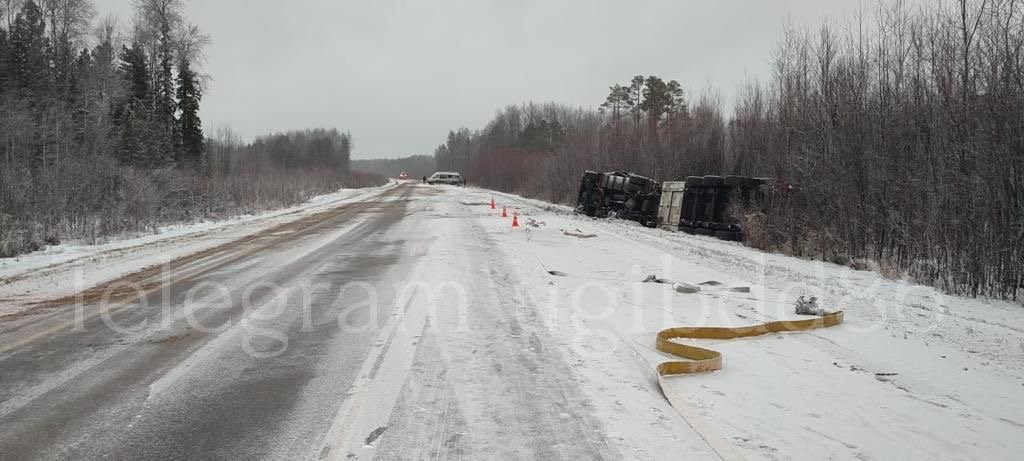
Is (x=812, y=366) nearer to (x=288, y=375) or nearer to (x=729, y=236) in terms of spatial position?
(x=288, y=375)

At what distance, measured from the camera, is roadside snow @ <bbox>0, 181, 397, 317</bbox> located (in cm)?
790

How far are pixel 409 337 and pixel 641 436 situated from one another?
269cm

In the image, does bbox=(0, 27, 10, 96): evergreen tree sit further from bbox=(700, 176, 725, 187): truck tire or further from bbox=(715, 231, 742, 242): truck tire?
bbox=(715, 231, 742, 242): truck tire

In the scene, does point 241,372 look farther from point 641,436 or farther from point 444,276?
point 444,276

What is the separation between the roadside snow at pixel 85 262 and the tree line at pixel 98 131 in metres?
1.26

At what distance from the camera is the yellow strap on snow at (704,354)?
3414 millimetres

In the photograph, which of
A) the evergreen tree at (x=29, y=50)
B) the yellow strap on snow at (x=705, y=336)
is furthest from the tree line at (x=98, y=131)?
the yellow strap on snow at (x=705, y=336)

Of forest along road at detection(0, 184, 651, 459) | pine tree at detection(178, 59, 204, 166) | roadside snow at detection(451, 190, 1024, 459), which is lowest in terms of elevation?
forest along road at detection(0, 184, 651, 459)

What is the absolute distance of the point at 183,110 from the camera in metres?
50.4

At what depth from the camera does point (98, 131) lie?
123 feet

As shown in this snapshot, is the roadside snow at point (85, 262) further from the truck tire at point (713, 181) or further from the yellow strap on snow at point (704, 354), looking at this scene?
the truck tire at point (713, 181)

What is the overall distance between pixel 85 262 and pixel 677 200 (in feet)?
52.8

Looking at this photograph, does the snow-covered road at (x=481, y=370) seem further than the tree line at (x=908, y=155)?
No

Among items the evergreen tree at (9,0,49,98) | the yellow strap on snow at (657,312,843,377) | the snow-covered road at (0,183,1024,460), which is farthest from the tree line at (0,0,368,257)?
the yellow strap on snow at (657,312,843,377)
